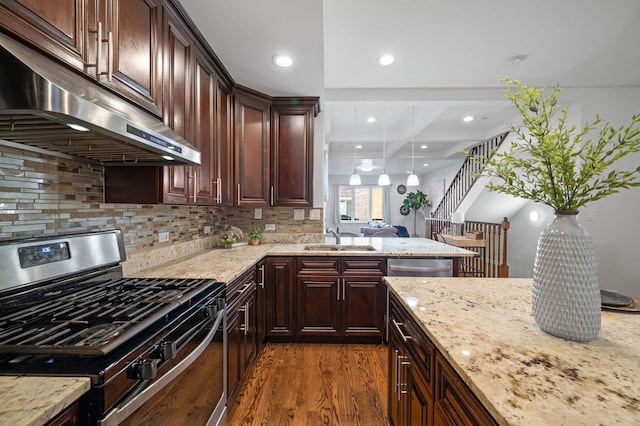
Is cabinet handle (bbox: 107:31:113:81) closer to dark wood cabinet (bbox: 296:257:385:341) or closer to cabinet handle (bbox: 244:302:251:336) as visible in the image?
cabinet handle (bbox: 244:302:251:336)

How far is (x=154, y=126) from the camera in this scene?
1.25m

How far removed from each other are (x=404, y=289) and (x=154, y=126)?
4.57 ft

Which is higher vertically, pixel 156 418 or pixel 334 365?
pixel 156 418

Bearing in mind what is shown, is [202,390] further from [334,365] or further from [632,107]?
[632,107]

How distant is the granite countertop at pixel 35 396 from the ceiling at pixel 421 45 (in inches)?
73.3

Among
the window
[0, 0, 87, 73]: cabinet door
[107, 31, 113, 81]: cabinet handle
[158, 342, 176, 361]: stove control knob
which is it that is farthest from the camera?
the window

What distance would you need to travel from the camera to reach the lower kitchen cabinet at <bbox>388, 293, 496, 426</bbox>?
2.39 feet

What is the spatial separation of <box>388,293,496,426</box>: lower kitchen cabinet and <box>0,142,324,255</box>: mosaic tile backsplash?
1.62m

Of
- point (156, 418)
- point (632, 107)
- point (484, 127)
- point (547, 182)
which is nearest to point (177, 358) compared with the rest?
point (156, 418)

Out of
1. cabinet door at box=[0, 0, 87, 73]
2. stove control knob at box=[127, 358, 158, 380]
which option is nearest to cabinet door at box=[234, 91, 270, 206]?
cabinet door at box=[0, 0, 87, 73]

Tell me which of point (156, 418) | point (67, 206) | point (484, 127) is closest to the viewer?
point (156, 418)

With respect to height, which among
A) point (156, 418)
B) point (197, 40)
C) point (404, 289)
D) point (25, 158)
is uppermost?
point (197, 40)

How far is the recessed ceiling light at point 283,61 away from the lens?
2172 mm

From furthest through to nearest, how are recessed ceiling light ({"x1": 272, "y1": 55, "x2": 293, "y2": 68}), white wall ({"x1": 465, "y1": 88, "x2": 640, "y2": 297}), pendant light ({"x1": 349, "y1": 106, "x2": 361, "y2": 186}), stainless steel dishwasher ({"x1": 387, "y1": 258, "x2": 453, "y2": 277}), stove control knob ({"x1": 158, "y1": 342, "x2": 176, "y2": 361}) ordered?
pendant light ({"x1": 349, "y1": 106, "x2": 361, "y2": 186}) → white wall ({"x1": 465, "y1": 88, "x2": 640, "y2": 297}) → stainless steel dishwasher ({"x1": 387, "y1": 258, "x2": 453, "y2": 277}) → recessed ceiling light ({"x1": 272, "y1": 55, "x2": 293, "y2": 68}) → stove control knob ({"x1": 158, "y1": 342, "x2": 176, "y2": 361})
